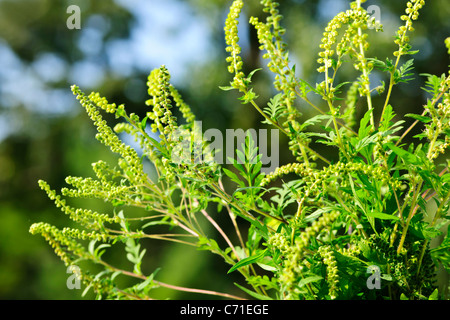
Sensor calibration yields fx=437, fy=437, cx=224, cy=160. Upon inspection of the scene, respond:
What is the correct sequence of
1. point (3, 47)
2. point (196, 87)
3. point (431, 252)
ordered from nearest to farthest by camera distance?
point (431, 252), point (196, 87), point (3, 47)

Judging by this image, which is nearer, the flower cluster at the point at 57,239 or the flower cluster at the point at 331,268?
the flower cluster at the point at 331,268

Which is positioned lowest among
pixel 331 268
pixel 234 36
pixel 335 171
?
pixel 331 268

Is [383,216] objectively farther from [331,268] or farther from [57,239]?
[57,239]

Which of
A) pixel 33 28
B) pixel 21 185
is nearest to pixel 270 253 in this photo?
pixel 21 185

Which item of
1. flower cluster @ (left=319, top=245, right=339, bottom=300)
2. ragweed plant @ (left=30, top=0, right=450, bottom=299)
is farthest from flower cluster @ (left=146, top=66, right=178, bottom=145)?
flower cluster @ (left=319, top=245, right=339, bottom=300)

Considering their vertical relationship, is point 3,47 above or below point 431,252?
above

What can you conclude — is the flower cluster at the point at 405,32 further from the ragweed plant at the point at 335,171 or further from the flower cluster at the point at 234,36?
the flower cluster at the point at 234,36

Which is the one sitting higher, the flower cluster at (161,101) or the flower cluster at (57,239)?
the flower cluster at (161,101)

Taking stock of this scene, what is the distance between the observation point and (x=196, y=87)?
461 centimetres

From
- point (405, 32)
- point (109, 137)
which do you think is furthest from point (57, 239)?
point (405, 32)

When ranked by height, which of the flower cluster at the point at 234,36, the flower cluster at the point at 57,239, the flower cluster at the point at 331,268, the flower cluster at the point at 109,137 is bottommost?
the flower cluster at the point at 331,268

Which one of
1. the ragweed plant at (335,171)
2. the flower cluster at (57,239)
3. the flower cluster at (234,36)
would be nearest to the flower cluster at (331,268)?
the ragweed plant at (335,171)
